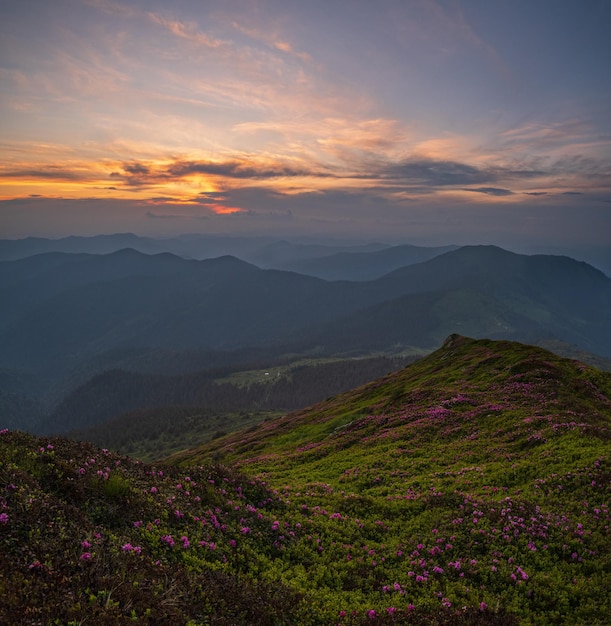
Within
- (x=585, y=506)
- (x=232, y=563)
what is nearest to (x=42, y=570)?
(x=232, y=563)

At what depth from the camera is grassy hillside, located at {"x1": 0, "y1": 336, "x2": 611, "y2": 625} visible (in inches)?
394

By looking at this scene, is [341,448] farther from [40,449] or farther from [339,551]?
[40,449]

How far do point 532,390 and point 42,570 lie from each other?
146 feet

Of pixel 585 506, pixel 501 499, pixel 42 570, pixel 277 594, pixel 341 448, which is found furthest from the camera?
pixel 341 448

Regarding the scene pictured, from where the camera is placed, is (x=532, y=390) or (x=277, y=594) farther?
(x=532, y=390)

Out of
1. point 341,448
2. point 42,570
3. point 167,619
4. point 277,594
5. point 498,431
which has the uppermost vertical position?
point 42,570

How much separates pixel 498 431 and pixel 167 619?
101 feet

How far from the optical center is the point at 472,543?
1722 centimetres

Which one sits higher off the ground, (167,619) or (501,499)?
(167,619)

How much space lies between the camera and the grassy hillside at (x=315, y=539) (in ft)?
32.8

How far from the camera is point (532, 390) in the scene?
4097 cm

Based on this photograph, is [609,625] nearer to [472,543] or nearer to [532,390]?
[472,543]

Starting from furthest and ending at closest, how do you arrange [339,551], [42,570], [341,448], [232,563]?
[341,448] < [339,551] < [232,563] < [42,570]

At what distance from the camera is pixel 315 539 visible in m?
17.1
